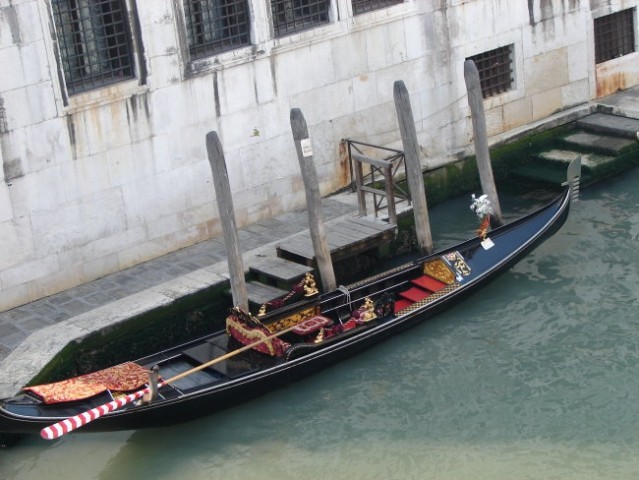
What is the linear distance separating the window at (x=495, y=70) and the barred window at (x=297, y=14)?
7.15 feet

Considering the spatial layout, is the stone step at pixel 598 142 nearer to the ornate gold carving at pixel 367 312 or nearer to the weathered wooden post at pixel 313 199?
the weathered wooden post at pixel 313 199

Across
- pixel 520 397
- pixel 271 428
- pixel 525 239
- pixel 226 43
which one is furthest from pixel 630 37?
pixel 271 428

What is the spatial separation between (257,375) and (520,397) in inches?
85.6

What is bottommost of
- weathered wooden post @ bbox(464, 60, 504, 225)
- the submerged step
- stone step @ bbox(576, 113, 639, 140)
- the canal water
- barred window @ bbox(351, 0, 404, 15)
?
the canal water

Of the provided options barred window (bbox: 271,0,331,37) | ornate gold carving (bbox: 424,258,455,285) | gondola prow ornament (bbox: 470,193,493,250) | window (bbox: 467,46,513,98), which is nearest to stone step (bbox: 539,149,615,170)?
window (bbox: 467,46,513,98)

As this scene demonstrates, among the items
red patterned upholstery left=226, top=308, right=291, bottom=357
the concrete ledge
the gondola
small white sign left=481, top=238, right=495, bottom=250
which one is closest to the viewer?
the gondola

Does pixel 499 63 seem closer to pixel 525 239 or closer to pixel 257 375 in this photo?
pixel 525 239

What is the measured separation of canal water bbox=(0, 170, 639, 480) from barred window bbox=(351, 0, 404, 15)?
3297 millimetres

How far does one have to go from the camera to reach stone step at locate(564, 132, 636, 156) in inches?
597

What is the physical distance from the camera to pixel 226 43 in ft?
43.6

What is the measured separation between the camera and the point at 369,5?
557 inches

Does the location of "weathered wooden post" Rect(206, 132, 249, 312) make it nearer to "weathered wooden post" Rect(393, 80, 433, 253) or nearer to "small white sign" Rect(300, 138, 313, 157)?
"small white sign" Rect(300, 138, 313, 157)

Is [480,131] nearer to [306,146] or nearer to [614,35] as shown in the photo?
[306,146]

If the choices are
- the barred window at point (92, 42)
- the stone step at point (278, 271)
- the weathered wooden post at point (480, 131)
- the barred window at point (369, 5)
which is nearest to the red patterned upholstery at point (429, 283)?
the stone step at point (278, 271)
